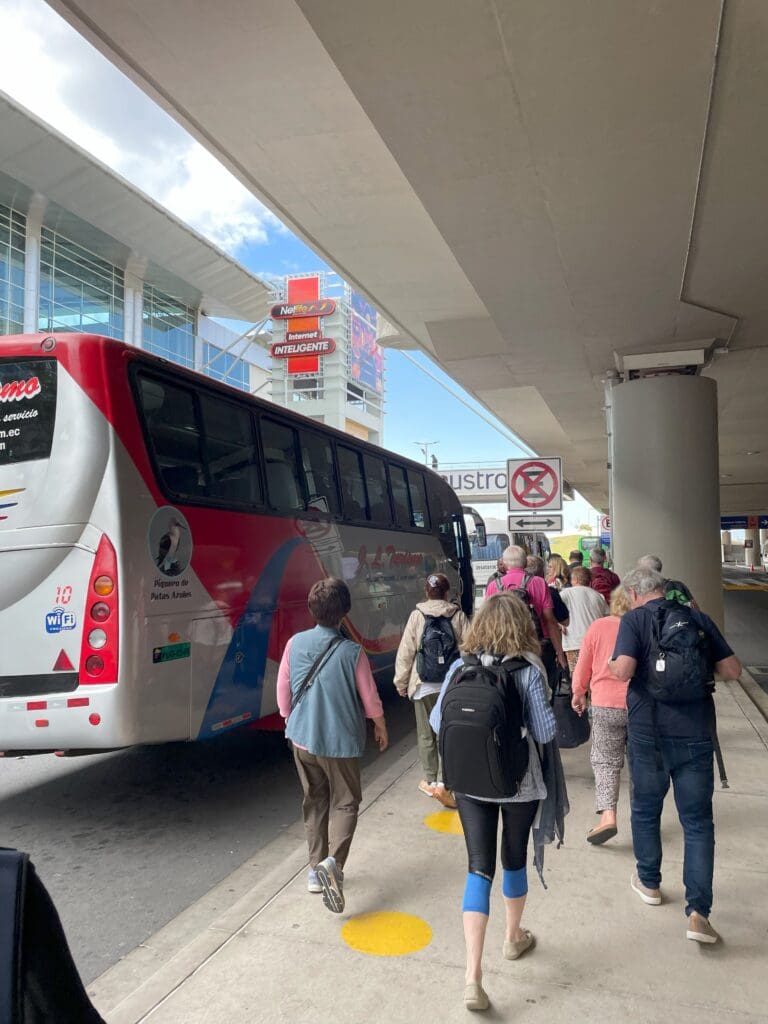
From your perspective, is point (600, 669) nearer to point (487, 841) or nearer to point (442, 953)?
point (487, 841)

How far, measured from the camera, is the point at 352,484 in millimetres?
9273

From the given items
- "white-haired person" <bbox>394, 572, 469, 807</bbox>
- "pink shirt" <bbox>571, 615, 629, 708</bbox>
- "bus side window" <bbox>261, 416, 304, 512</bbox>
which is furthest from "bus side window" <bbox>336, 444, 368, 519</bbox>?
"pink shirt" <bbox>571, 615, 629, 708</bbox>

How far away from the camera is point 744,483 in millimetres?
35406

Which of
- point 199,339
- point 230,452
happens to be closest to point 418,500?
point 230,452

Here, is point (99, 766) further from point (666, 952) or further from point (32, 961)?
point (32, 961)

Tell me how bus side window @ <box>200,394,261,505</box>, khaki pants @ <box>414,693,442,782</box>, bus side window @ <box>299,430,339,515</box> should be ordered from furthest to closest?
bus side window @ <box>299,430,339,515</box>, bus side window @ <box>200,394,261,505</box>, khaki pants @ <box>414,693,442,782</box>

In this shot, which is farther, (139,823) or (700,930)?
(139,823)

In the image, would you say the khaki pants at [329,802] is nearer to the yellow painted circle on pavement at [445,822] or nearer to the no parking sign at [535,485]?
the yellow painted circle on pavement at [445,822]

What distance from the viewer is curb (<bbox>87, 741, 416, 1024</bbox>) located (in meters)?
3.33

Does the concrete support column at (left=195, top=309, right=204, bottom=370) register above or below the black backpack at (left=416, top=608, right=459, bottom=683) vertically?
above

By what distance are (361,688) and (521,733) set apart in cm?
122

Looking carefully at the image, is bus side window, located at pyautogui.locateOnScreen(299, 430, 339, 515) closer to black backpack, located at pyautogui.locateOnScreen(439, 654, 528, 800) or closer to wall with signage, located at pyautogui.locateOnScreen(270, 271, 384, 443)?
black backpack, located at pyautogui.locateOnScreen(439, 654, 528, 800)

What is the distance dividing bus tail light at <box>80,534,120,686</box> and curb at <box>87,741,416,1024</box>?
157 centimetres

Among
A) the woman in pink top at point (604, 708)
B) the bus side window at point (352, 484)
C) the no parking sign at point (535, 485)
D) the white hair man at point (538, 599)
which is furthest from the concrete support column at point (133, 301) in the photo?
the woman in pink top at point (604, 708)
